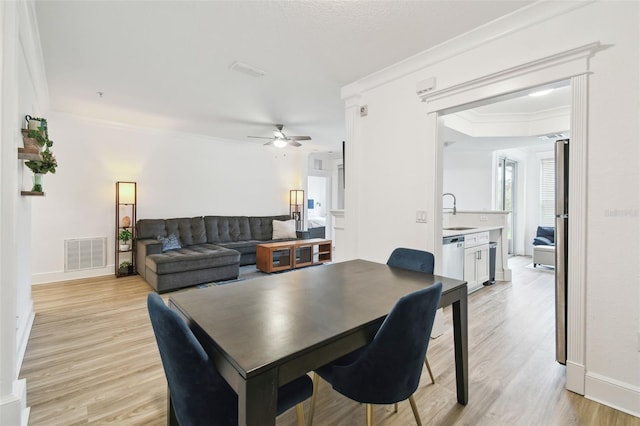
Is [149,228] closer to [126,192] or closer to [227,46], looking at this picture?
[126,192]

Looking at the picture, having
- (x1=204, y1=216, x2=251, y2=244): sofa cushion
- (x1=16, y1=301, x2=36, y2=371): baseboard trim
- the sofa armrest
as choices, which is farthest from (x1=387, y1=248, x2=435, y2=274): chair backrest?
(x1=204, y1=216, x2=251, y2=244): sofa cushion

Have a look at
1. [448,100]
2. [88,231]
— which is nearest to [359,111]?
[448,100]

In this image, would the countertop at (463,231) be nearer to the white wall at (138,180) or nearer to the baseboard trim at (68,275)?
the white wall at (138,180)

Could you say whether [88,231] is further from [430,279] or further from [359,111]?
[430,279]

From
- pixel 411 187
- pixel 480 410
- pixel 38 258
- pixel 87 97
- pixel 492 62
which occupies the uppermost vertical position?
pixel 87 97

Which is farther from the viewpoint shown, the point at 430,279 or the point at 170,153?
the point at 170,153

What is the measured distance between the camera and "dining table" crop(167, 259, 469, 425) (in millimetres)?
960

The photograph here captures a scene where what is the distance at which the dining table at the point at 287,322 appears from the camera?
960 mm

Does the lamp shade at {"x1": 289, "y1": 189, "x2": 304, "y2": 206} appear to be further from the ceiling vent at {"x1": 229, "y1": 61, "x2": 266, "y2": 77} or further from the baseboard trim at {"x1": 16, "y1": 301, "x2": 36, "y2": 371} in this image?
the baseboard trim at {"x1": 16, "y1": 301, "x2": 36, "y2": 371}

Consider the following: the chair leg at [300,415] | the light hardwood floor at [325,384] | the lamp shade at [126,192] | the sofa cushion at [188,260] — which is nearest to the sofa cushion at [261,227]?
the sofa cushion at [188,260]

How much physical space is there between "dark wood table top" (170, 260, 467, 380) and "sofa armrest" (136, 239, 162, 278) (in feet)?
10.6

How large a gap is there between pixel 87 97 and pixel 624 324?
18.6 ft

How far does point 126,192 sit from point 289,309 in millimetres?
4842

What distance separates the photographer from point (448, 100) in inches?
102
